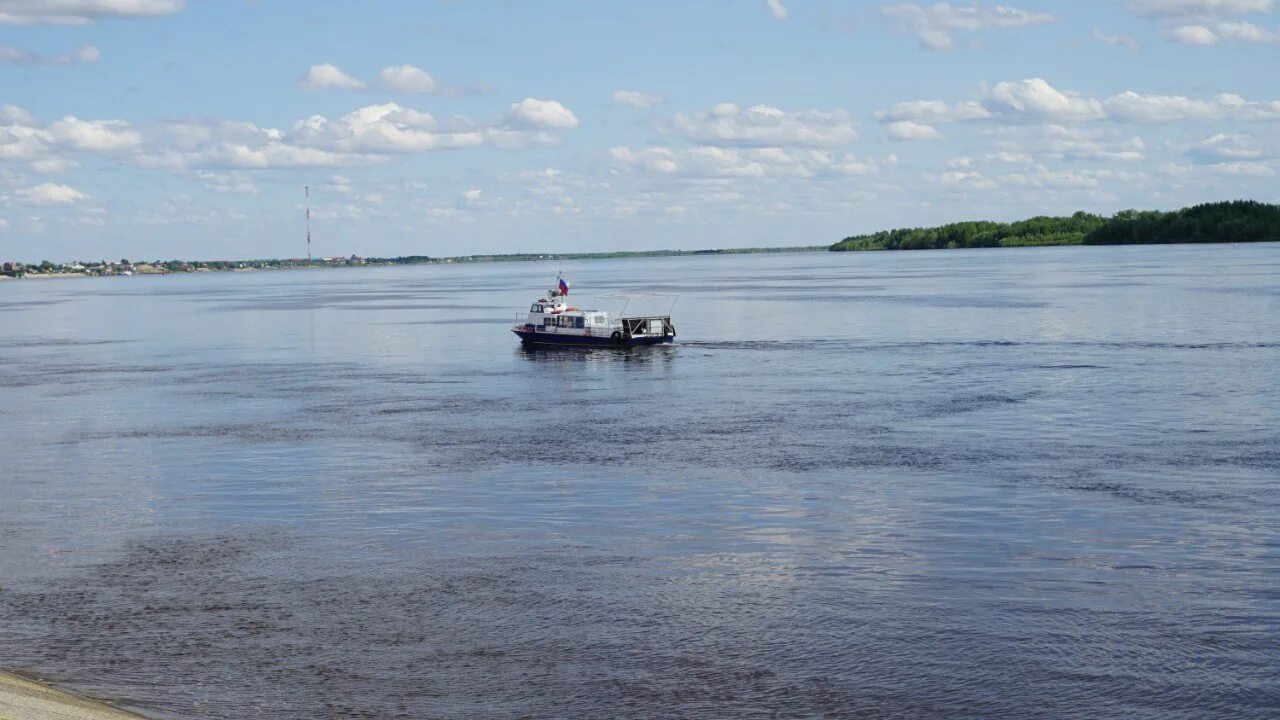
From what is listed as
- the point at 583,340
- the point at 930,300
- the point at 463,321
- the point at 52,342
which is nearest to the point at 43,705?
the point at 583,340

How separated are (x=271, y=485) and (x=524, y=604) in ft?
62.4

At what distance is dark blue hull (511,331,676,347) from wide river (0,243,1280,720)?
25251mm

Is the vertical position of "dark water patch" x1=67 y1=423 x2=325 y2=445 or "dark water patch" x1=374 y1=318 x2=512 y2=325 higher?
"dark water patch" x1=374 y1=318 x2=512 y2=325

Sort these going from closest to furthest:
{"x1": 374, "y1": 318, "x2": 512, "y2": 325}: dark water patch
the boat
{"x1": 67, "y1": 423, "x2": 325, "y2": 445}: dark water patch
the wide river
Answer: the wide river
{"x1": 67, "y1": 423, "x2": 325, "y2": 445}: dark water patch
the boat
{"x1": 374, "y1": 318, "x2": 512, "y2": 325}: dark water patch

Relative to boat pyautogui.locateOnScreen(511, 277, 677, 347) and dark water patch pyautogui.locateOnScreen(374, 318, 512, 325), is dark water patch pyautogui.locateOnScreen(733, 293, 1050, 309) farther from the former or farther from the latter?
boat pyautogui.locateOnScreen(511, 277, 677, 347)

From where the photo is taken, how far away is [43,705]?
2134 cm

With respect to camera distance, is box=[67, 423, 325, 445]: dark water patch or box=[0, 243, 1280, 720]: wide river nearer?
box=[0, 243, 1280, 720]: wide river

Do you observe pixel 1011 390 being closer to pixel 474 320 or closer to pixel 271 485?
pixel 271 485

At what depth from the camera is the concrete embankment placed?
2011 centimetres

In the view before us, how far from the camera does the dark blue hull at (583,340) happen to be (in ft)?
346

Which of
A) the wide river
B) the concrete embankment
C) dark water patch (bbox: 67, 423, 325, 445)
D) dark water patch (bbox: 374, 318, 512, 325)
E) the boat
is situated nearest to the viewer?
the concrete embankment

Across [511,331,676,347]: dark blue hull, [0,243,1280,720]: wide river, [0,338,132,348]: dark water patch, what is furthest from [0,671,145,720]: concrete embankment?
[0,338,132,348]: dark water patch

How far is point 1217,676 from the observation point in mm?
25219

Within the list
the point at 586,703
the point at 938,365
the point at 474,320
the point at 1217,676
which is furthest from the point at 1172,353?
the point at 474,320
